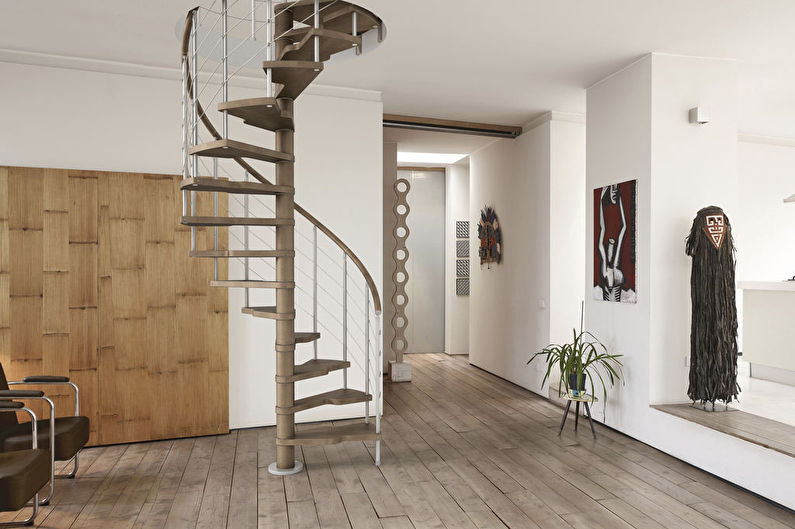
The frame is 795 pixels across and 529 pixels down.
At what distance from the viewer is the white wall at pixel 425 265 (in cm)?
855

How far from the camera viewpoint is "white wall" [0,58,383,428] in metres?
4.28

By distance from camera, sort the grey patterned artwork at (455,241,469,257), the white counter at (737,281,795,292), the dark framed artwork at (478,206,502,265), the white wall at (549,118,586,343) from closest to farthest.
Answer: the white counter at (737,281,795,292)
the white wall at (549,118,586,343)
the dark framed artwork at (478,206,502,265)
the grey patterned artwork at (455,241,469,257)

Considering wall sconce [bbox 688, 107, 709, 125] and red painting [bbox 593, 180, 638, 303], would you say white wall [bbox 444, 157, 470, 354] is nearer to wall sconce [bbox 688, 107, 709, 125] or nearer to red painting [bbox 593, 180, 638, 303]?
red painting [bbox 593, 180, 638, 303]

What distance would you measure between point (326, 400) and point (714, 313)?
2.86m

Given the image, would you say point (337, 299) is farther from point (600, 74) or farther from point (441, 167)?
point (441, 167)

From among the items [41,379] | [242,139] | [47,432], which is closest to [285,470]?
[47,432]

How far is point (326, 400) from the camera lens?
3893 millimetres

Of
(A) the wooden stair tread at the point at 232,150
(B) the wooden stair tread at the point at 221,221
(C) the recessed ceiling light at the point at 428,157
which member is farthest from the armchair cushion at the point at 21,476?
(C) the recessed ceiling light at the point at 428,157

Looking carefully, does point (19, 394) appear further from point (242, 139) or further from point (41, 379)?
point (242, 139)

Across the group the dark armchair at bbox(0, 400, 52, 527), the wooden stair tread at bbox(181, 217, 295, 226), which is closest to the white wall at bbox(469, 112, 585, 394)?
the wooden stair tread at bbox(181, 217, 295, 226)

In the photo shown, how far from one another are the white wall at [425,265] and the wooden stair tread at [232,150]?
5051mm

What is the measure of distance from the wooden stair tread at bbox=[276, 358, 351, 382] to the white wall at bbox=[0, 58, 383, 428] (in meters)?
0.92

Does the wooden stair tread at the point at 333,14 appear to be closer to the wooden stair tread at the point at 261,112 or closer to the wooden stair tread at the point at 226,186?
the wooden stair tread at the point at 261,112

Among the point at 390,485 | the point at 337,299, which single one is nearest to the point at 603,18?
the point at 337,299
